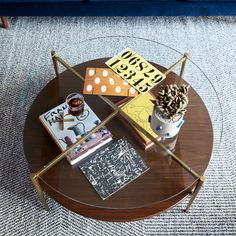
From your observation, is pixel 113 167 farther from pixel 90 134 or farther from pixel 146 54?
pixel 146 54

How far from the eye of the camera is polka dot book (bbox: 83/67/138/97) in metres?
1.36

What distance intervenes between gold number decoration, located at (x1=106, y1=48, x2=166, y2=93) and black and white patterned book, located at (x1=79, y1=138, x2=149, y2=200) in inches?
9.4

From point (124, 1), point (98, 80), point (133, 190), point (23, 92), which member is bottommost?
point (133, 190)

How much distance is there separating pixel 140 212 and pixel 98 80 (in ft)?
1.87

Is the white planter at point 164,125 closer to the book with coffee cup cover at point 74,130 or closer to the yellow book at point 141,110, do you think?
the yellow book at point 141,110

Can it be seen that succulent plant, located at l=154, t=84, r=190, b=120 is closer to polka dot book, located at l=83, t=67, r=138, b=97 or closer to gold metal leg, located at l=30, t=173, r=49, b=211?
polka dot book, located at l=83, t=67, r=138, b=97

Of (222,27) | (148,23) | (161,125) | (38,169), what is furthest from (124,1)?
(38,169)

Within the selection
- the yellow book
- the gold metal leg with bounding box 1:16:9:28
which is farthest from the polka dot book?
the gold metal leg with bounding box 1:16:9:28

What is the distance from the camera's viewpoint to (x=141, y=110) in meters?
1.33

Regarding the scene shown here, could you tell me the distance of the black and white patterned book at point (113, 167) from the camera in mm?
1172

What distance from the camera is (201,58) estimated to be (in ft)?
6.40

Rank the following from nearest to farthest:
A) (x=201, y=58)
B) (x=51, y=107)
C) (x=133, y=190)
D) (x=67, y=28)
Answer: (x=133, y=190), (x=51, y=107), (x=201, y=58), (x=67, y=28)

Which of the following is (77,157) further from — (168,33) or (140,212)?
(168,33)

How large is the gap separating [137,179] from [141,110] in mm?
299
